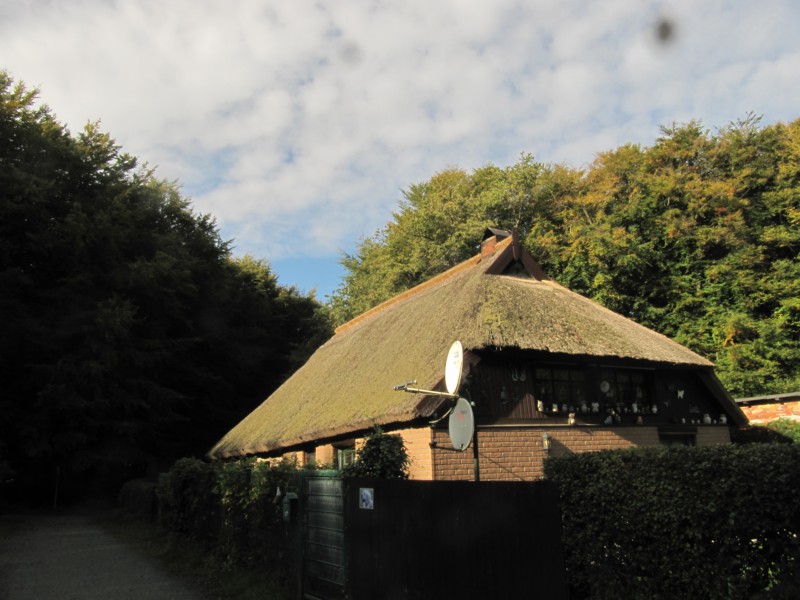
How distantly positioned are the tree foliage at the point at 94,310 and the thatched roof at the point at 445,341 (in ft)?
32.2

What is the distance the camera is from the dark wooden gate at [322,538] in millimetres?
7531

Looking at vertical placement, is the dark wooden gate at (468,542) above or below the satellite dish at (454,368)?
below

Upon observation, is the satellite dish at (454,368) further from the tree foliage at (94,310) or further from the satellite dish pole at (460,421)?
the tree foliage at (94,310)

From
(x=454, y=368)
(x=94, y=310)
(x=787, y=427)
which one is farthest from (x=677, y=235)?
(x=94, y=310)

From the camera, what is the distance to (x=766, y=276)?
28.5 metres

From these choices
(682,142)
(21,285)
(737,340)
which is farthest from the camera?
(682,142)

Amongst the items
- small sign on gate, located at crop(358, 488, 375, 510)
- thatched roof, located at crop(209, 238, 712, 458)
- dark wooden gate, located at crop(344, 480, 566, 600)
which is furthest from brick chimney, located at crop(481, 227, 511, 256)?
dark wooden gate, located at crop(344, 480, 566, 600)

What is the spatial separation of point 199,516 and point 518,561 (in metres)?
8.99

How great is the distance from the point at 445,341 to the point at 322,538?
5.86 m

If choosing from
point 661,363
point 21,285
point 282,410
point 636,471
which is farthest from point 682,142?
point 21,285

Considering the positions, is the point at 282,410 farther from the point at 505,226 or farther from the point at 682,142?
the point at 682,142

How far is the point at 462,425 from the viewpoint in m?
7.98

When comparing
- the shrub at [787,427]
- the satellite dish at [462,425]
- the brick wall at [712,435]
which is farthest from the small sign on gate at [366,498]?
the shrub at [787,427]

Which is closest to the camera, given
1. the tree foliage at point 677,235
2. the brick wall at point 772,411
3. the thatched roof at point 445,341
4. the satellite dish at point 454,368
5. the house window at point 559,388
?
the satellite dish at point 454,368
